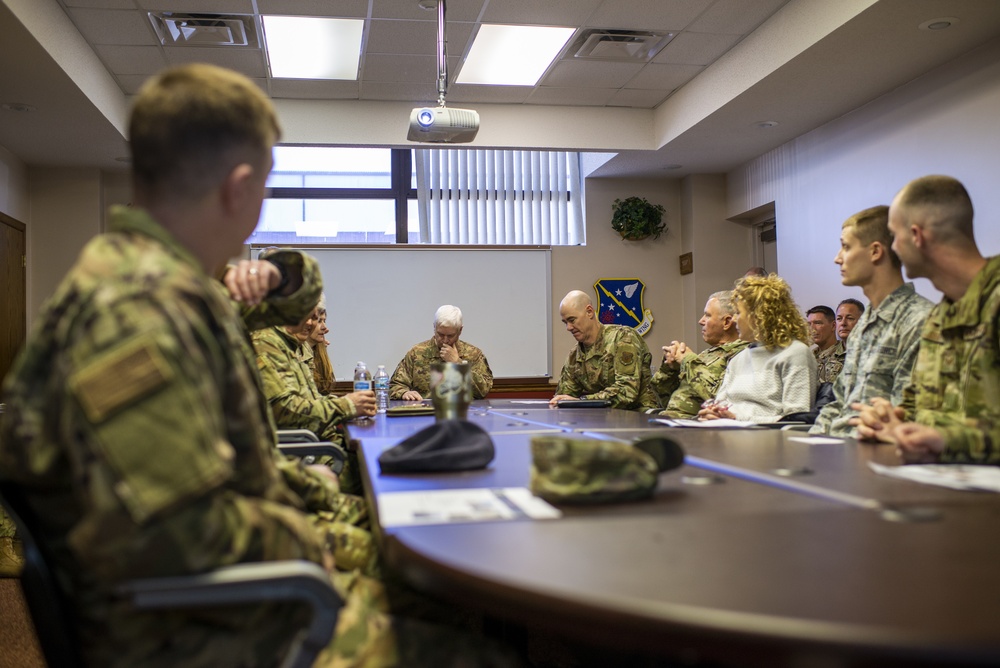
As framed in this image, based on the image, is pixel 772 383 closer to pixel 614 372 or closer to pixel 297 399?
pixel 614 372

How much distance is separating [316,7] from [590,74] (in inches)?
82.0

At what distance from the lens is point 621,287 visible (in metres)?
8.19

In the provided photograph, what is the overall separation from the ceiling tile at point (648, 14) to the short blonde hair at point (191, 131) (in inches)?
165

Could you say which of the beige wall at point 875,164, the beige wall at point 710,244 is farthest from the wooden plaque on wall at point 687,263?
the beige wall at point 875,164

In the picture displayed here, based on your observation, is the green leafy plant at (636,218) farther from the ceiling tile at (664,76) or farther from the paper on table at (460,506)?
A: the paper on table at (460,506)

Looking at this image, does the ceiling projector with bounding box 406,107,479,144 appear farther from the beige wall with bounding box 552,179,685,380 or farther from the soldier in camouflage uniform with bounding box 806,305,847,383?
the beige wall with bounding box 552,179,685,380

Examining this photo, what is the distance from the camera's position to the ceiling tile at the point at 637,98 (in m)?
6.48

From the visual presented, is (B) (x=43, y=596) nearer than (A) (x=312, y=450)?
Yes

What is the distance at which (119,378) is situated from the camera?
91 cm

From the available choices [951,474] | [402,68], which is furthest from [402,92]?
[951,474]

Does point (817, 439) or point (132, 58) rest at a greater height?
point (132, 58)

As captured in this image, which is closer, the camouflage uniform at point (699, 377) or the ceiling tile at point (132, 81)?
the camouflage uniform at point (699, 377)

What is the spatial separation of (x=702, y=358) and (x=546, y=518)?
373cm

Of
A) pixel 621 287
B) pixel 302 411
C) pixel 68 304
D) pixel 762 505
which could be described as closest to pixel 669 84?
pixel 621 287
